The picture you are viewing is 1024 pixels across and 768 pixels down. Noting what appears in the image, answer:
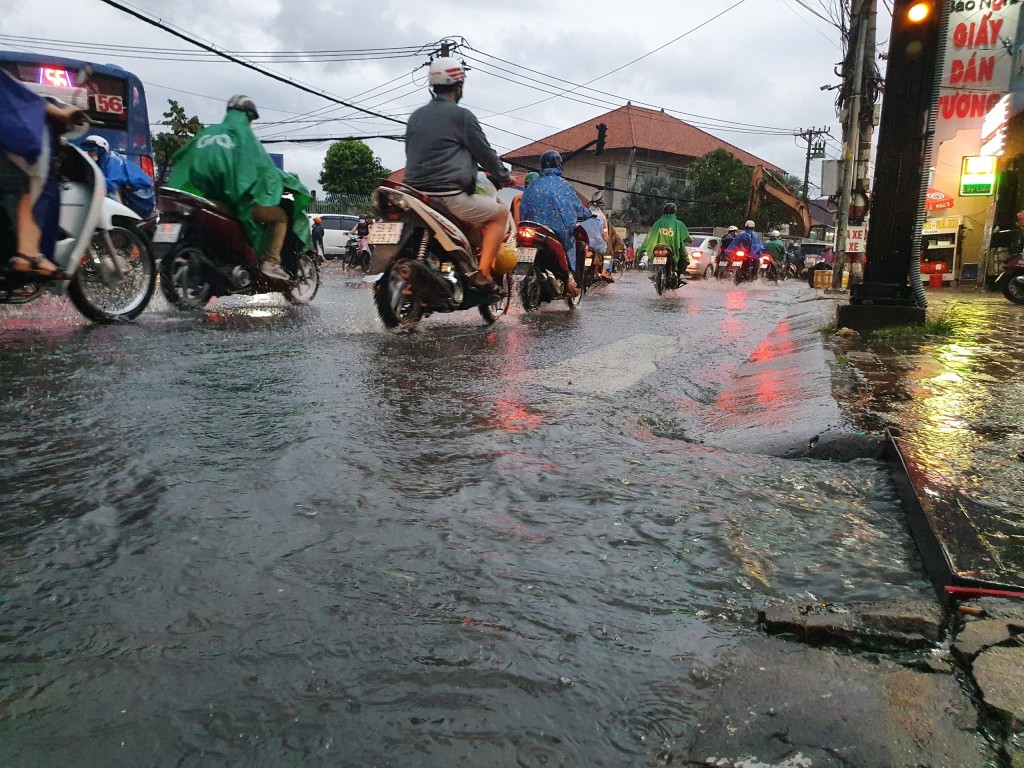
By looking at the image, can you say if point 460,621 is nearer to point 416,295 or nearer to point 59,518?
point 59,518

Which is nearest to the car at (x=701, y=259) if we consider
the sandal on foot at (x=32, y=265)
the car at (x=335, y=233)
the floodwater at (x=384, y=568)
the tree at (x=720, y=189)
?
the car at (x=335, y=233)

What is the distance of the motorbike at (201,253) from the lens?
21.7 ft

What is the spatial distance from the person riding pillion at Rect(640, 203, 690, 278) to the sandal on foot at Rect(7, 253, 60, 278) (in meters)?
10.9

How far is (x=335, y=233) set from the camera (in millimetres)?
29359

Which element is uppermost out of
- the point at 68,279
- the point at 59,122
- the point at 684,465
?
the point at 59,122

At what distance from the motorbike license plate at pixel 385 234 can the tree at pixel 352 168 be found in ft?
152

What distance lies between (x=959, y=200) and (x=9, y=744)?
69.0 feet

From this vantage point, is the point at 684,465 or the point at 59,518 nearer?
the point at 59,518

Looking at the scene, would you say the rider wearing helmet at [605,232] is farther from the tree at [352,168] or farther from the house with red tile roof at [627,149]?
the house with red tile roof at [627,149]

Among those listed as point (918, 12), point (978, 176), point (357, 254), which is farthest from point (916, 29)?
point (357, 254)

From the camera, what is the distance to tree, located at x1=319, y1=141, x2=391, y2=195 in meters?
50.6

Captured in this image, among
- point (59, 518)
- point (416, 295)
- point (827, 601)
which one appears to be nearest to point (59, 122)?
point (416, 295)

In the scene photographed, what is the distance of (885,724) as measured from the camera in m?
1.29

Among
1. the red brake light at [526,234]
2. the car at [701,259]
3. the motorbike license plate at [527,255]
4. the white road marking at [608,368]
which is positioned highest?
the red brake light at [526,234]
